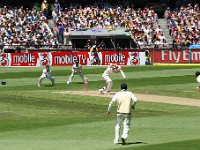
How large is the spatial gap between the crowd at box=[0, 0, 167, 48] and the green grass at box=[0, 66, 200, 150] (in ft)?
58.0

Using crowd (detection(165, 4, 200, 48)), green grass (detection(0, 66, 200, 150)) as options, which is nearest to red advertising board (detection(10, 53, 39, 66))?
green grass (detection(0, 66, 200, 150))

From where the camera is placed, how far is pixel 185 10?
8375 cm

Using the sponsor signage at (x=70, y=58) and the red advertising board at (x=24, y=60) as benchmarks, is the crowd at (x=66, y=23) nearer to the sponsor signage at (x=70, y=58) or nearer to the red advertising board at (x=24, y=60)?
the sponsor signage at (x=70, y=58)

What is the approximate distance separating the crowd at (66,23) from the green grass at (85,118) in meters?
17.7

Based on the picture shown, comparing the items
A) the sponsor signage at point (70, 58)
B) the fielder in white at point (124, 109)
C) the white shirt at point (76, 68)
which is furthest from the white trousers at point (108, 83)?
the sponsor signage at point (70, 58)

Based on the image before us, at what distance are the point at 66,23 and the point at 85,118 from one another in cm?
4455

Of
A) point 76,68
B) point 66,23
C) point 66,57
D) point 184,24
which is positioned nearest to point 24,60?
point 66,57

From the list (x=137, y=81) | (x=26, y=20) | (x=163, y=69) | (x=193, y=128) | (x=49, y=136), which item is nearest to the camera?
(x=49, y=136)

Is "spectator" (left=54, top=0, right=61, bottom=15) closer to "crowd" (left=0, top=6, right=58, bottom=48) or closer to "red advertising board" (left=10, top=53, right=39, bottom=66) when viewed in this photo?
"crowd" (left=0, top=6, right=58, bottom=48)

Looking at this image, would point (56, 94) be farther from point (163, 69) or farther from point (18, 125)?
point (163, 69)

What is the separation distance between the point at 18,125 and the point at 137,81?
23483mm

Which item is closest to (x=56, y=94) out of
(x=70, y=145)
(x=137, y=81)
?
(x=137, y=81)

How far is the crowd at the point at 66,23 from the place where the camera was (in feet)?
243

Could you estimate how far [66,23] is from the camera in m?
77.8
